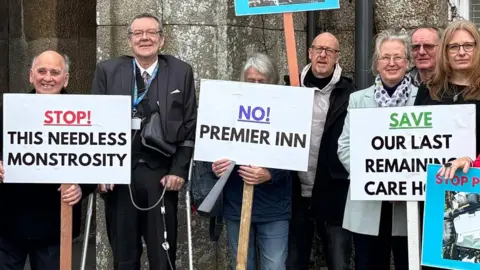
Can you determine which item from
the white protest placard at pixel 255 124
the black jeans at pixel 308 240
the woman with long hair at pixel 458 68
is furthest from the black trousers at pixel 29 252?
the woman with long hair at pixel 458 68

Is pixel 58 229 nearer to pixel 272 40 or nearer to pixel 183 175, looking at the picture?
pixel 183 175

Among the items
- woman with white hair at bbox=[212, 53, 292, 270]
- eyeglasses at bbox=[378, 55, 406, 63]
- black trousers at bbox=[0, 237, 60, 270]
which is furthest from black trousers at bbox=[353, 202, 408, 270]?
black trousers at bbox=[0, 237, 60, 270]

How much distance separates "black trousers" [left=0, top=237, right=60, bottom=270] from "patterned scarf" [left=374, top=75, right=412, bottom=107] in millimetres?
2075

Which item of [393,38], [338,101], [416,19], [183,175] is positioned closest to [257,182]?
[183,175]

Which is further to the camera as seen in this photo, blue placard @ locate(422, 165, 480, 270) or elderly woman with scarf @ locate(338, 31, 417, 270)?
elderly woman with scarf @ locate(338, 31, 417, 270)

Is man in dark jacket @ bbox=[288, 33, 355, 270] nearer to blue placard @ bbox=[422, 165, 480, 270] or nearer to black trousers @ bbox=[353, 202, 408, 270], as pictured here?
black trousers @ bbox=[353, 202, 408, 270]

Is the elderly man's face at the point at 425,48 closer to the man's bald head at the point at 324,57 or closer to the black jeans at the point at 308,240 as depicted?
the man's bald head at the point at 324,57

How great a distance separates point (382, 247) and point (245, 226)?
806 millimetres

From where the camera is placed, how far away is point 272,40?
20.5 feet

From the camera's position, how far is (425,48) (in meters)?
4.89

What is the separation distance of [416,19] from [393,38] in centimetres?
184

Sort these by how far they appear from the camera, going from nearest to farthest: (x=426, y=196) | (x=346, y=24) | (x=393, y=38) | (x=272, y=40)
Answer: (x=426, y=196) < (x=393, y=38) < (x=272, y=40) < (x=346, y=24)

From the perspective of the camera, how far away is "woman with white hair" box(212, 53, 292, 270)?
4.86 metres

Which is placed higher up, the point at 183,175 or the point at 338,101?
the point at 338,101
